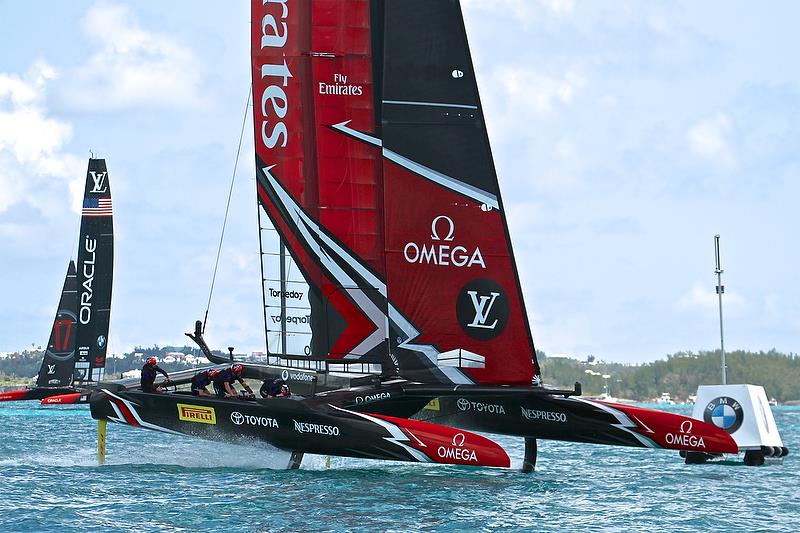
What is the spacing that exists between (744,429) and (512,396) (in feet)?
16.7

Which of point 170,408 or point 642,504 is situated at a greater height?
point 170,408

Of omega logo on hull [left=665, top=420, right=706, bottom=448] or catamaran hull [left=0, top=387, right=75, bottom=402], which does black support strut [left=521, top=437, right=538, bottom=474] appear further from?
catamaran hull [left=0, top=387, right=75, bottom=402]

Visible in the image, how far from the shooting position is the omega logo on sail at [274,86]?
17.9m

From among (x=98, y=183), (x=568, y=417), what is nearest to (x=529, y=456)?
(x=568, y=417)

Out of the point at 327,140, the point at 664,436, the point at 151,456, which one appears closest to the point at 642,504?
the point at 664,436

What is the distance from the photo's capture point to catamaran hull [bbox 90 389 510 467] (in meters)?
14.8

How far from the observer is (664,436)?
1633cm

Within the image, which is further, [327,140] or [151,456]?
[151,456]

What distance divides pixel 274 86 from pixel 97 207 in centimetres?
1470

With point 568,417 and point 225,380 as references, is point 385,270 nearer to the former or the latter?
point 225,380

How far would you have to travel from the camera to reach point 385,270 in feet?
55.3


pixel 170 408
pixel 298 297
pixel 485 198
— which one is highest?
pixel 485 198

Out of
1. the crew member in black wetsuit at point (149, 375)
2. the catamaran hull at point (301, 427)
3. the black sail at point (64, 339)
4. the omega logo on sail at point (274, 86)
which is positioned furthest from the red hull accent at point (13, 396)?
the omega logo on sail at point (274, 86)

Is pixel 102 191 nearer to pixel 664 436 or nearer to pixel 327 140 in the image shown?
pixel 327 140
